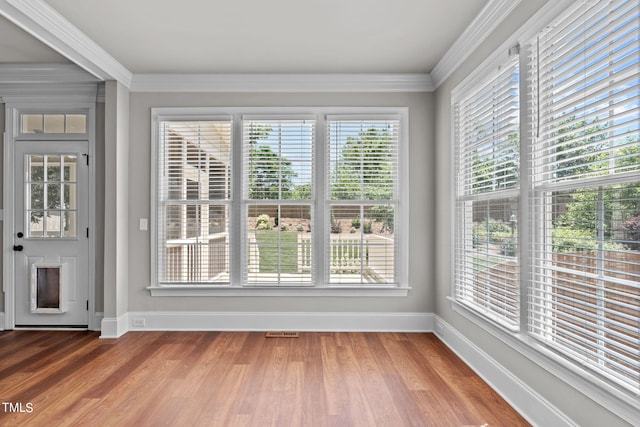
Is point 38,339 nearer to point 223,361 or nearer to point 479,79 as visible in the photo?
point 223,361

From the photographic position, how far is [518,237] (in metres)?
2.50

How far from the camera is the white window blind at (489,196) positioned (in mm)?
2566

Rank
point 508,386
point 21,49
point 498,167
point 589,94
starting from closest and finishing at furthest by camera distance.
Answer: point 589,94 < point 508,386 < point 498,167 < point 21,49

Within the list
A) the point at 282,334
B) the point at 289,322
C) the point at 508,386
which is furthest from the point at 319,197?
the point at 508,386

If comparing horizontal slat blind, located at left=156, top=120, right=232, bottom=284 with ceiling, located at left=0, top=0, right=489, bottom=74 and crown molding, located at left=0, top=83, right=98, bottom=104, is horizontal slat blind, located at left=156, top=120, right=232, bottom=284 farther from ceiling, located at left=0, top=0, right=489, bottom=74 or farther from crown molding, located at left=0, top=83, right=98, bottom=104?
crown molding, located at left=0, top=83, right=98, bottom=104

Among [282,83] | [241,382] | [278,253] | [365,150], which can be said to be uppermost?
[282,83]

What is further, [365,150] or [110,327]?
[365,150]

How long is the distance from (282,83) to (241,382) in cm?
292

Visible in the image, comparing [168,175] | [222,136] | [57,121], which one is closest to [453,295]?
[222,136]

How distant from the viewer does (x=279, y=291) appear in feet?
13.5

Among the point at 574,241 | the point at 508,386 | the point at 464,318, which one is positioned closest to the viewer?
the point at 574,241

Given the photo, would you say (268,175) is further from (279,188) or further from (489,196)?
(489,196)

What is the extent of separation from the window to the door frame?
389cm

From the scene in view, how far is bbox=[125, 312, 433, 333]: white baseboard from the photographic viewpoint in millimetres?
4102
